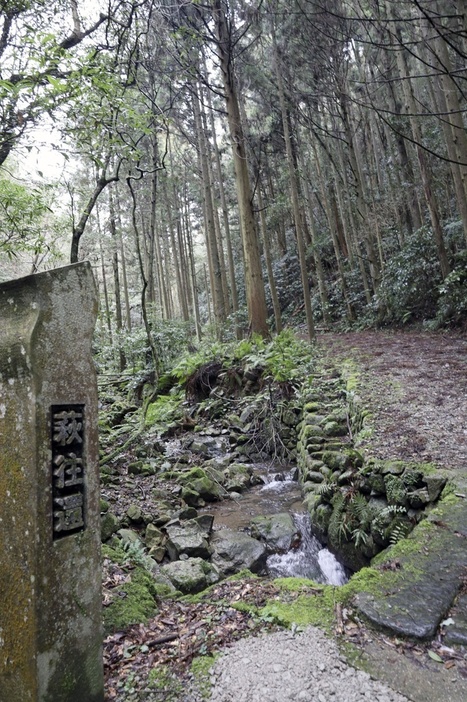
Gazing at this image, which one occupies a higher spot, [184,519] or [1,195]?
[1,195]

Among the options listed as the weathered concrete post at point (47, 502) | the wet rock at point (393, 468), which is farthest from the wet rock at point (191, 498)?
the weathered concrete post at point (47, 502)

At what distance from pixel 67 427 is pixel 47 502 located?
1.12 ft

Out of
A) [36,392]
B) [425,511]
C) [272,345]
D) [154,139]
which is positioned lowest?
[425,511]

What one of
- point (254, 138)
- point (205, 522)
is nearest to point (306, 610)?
point (205, 522)

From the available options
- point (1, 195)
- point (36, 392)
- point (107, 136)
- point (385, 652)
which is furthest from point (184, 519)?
point (107, 136)

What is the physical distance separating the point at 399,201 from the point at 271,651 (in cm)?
1589

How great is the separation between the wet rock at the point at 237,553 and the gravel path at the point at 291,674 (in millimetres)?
1775

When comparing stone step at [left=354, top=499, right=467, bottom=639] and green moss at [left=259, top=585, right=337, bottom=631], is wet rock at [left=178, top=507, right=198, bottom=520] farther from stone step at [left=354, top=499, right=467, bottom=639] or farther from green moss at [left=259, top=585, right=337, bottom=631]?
stone step at [left=354, top=499, right=467, bottom=639]

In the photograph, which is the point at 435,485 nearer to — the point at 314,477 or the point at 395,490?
the point at 395,490

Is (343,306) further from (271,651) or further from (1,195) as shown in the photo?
(271,651)

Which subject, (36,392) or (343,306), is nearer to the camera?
(36,392)

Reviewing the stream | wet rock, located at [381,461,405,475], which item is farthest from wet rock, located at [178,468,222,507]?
wet rock, located at [381,461,405,475]

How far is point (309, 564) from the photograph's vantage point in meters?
4.25

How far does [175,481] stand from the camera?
20.0ft
